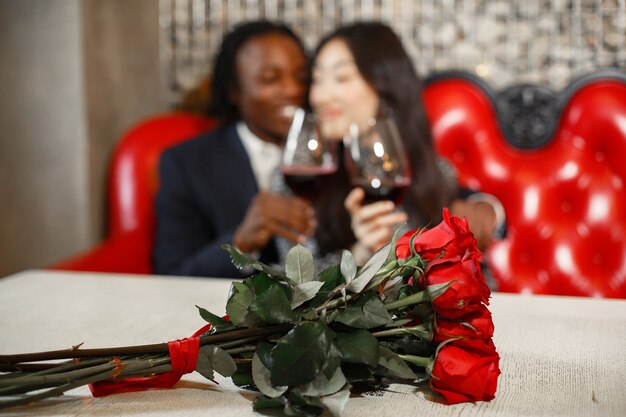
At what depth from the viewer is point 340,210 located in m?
1.89

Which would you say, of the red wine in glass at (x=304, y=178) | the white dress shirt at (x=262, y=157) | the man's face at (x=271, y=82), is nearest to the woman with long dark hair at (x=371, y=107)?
the man's face at (x=271, y=82)

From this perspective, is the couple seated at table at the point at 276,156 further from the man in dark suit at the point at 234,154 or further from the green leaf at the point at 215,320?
the green leaf at the point at 215,320

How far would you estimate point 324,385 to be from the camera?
1.91ft

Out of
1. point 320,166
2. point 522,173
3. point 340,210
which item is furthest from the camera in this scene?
→ point 522,173

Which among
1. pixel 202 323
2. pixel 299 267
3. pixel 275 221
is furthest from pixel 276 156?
pixel 299 267

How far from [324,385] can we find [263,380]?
0.05 meters

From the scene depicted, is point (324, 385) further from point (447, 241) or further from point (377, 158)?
point (377, 158)

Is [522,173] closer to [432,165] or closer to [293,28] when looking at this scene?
[432,165]

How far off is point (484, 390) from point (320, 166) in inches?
29.8

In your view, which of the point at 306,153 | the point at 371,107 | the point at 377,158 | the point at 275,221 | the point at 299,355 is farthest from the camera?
the point at 371,107

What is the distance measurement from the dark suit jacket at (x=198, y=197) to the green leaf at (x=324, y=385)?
148 centimetres

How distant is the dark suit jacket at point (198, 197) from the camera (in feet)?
6.87

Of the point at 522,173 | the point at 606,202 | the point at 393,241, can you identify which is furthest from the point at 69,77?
the point at 393,241

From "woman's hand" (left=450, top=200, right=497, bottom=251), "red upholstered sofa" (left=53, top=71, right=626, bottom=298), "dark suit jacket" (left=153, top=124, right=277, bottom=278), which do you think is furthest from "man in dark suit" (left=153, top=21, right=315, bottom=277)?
"woman's hand" (left=450, top=200, right=497, bottom=251)
